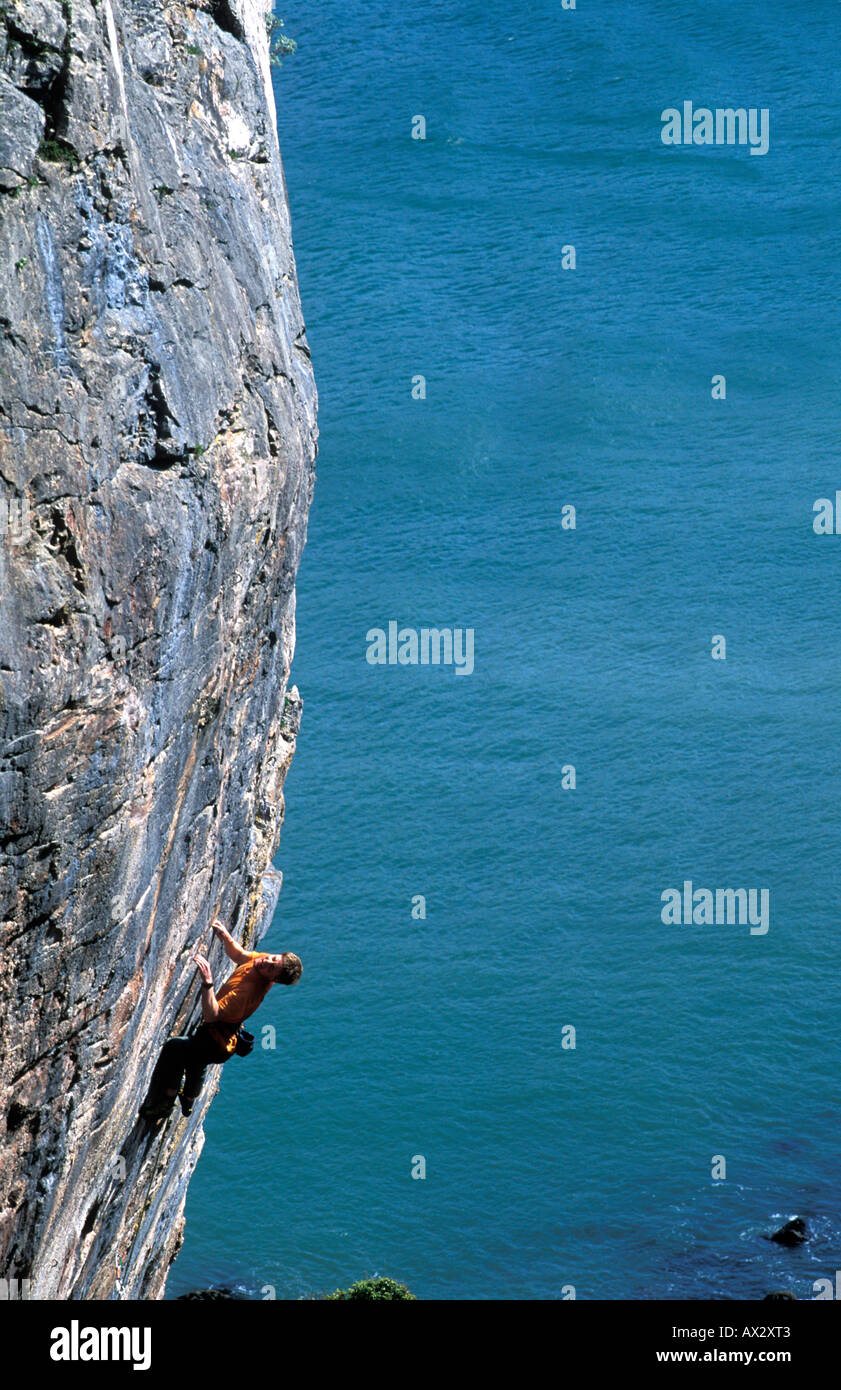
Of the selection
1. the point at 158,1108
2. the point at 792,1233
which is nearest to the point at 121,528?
the point at 158,1108

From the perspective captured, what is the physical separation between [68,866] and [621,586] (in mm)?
55053

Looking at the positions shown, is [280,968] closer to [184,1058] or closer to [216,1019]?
[216,1019]

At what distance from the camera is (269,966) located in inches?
513

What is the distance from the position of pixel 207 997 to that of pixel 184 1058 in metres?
0.74

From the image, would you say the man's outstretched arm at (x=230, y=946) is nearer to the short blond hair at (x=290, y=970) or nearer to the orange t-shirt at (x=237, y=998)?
the orange t-shirt at (x=237, y=998)

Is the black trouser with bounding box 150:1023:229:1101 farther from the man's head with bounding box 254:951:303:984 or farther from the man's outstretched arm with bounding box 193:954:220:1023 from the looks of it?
the man's head with bounding box 254:951:303:984

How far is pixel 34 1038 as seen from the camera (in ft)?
33.2

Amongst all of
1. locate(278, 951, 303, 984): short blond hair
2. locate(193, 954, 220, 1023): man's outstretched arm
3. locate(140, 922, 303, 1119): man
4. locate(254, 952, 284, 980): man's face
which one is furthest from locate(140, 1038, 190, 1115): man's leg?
locate(278, 951, 303, 984): short blond hair

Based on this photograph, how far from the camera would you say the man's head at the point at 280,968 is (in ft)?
42.3

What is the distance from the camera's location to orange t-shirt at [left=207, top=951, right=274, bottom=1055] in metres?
13.3

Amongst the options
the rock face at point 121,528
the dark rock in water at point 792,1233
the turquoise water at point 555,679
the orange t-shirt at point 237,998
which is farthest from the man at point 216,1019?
the dark rock in water at point 792,1233

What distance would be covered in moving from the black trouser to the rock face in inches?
14.6

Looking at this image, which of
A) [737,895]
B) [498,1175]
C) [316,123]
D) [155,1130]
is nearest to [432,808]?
[737,895]

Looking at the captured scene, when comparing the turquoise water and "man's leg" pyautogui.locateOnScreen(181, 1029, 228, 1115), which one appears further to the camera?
the turquoise water
